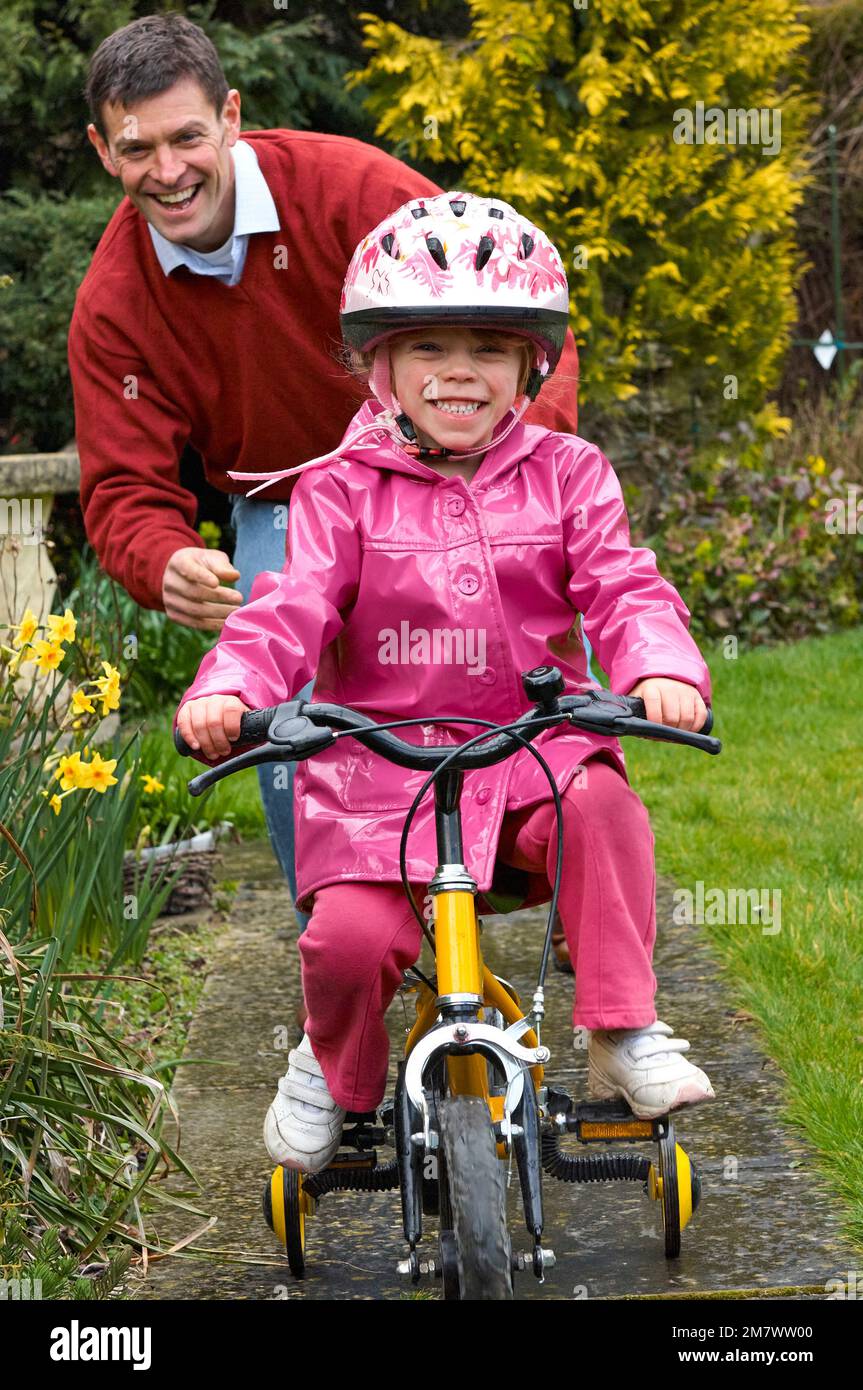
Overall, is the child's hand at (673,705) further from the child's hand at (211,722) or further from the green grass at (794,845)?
the green grass at (794,845)

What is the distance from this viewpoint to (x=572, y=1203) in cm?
301

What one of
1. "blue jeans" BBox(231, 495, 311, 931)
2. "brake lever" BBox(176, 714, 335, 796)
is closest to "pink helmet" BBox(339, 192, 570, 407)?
"brake lever" BBox(176, 714, 335, 796)

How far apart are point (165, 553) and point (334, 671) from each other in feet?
2.23

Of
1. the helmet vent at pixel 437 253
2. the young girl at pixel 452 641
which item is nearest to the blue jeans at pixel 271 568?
the young girl at pixel 452 641

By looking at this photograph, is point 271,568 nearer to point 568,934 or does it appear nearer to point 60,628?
point 60,628

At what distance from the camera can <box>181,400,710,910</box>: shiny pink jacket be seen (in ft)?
8.43

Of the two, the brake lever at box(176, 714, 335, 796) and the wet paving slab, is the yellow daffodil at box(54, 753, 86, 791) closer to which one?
the wet paving slab

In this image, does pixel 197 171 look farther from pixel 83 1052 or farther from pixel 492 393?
pixel 83 1052

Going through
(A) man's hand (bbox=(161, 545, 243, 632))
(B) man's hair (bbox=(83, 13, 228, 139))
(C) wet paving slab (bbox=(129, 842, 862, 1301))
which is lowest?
(C) wet paving slab (bbox=(129, 842, 862, 1301))

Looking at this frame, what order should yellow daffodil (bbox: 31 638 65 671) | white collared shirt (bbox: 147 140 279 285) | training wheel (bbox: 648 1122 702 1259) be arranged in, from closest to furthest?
training wheel (bbox: 648 1122 702 1259), yellow daffodil (bbox: 31 638 65 671), white collared shirt (bbox: 147 140 279 285)

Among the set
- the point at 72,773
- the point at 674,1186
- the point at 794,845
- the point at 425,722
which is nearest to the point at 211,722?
the point at 425,722

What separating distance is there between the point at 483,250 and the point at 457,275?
58mm

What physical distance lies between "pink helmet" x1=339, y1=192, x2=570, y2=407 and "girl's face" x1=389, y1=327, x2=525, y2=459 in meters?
0.05
